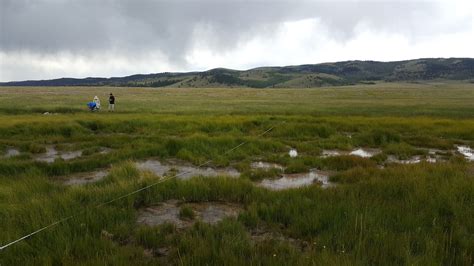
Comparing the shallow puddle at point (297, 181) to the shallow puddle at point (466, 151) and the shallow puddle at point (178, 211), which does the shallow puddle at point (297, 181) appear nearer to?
the shallow puddle at point (178, 211)

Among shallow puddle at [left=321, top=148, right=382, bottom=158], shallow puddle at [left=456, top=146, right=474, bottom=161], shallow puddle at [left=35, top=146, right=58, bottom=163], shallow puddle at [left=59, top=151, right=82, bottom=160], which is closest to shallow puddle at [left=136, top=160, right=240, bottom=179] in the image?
shallow puddle at [left=59, top=151, right=82, bottom=160]

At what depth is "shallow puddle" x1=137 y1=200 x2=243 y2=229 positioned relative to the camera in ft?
21.2

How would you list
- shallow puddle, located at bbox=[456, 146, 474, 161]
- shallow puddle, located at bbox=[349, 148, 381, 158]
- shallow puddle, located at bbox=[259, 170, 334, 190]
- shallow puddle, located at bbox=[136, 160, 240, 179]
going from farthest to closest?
shallow puddle, located at bbox=[349, 148, 381, 158] → shallow puddle, located at bbox=[456, 146, 474, 161] → shallow puddle, located at bbox=[136, 160, 240, 179] → shallow puddle, located at bbox=[259, 170, 334, 190]

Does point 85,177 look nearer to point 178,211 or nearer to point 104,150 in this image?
point 178,211

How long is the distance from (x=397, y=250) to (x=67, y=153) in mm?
15320

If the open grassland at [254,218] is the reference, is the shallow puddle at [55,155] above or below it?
below

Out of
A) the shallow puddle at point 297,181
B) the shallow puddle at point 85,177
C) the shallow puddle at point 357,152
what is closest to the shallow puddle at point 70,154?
the shallow puddle at point 85,177

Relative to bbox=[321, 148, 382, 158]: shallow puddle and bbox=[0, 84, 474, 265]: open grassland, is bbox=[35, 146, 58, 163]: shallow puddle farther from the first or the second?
bbox=[321, 148, 382, 158]: shallow puddle

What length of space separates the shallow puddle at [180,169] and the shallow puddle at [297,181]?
1.42m

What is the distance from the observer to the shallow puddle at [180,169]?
1146 cm

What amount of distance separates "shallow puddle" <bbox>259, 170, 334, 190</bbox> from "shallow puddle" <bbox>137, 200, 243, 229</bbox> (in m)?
2.59

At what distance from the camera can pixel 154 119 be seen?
25.8m

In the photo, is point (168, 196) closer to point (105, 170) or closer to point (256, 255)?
point (256, 255)

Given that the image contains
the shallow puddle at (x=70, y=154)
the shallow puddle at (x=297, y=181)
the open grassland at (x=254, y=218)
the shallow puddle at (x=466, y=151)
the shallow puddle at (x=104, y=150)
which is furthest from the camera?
the shallow puddle at (x=466, y=151)
